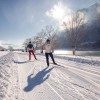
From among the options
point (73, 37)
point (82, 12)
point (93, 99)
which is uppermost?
point (82, 12)

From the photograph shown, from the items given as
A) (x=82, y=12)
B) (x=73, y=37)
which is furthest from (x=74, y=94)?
(x=82, y=12)

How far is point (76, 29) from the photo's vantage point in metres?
45.4

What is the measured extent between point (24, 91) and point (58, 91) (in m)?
1.06

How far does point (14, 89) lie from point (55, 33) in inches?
2387

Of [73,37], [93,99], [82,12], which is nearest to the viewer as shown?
[93,99]

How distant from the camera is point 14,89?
17.3 feet

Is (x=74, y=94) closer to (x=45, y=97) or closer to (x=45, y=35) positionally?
(x=45, y=97)

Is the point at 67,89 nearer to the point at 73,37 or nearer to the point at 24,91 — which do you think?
the point at 24,91

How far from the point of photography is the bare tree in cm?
4488

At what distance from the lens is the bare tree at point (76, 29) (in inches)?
1767

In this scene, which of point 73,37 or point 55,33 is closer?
point 73,37

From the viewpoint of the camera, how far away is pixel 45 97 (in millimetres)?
4605

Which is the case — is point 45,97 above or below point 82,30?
below

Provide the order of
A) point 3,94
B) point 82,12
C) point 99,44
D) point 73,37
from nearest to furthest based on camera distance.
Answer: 1. point 3,94
2. point 73,37
3. point 82,12
4. point 99,44
